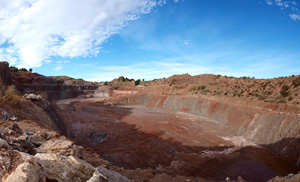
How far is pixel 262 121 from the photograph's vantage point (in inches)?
672

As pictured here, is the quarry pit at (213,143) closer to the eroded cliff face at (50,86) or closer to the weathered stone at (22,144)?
the weathered stone at (22,144)

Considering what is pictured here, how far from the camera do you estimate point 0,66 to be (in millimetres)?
28438

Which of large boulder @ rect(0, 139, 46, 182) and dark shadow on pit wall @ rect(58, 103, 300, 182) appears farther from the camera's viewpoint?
dark shadow on pit wall @ rect(58, 103, 300, 182)

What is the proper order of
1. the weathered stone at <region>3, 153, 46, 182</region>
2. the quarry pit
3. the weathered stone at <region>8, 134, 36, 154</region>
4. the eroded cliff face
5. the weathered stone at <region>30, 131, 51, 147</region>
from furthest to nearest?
the eroded cliff face
the quarry pit
the weathered stone at <region>30, 131, 51, 147</region>
the weathered stone at <region>8, 134, 36, 154</region>
the weathered stone at <region>3, 153, 46, 182</region>

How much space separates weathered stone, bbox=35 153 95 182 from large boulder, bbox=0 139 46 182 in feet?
1.57

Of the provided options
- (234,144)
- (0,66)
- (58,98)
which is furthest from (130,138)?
(58,98)

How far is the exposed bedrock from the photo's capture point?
13242 mm

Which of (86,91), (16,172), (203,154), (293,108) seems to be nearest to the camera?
(16,172)

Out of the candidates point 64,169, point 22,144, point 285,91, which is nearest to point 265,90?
point 285,91

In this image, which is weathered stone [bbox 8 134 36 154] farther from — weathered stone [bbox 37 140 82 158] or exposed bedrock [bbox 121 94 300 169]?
exposed bedrock [bbox 121 94 300 169]

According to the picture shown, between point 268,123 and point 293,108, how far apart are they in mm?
2733

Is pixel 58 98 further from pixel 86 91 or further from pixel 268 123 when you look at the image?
pixel 268 123

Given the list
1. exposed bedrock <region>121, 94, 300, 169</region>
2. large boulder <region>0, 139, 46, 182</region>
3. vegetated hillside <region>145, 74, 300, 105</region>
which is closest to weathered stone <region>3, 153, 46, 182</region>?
large boulder <region>0, 139, 46, 182</region>

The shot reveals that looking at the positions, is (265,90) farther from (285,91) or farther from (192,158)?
(192,158)
